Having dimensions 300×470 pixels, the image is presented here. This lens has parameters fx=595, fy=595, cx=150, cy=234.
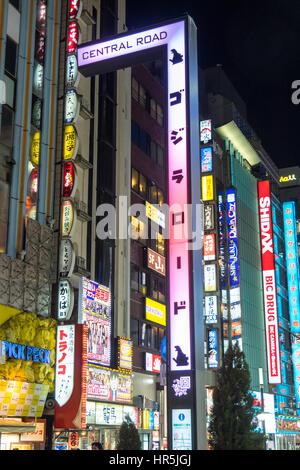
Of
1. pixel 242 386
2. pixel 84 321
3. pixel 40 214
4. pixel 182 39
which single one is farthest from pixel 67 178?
pixel 242 386

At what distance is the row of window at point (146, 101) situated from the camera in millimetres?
43031

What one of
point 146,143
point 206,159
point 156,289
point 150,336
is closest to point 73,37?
point 146,143

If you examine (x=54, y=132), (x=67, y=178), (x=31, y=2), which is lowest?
(x=67, y=178)

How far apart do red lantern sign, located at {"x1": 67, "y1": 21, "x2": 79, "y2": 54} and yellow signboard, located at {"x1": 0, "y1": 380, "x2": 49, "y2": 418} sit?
53.5 feet

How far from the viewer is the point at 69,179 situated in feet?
92.0

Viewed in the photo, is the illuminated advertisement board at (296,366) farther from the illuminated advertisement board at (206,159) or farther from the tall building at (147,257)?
the illuminated advertisement board at (206,159)

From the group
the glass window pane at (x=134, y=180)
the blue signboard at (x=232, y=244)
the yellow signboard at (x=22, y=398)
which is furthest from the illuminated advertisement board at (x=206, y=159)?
the yellow signboard at (x=22, y=398)

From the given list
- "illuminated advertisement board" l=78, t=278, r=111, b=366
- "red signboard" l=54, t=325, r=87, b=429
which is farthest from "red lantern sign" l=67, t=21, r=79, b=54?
"red signboard" l=54, t=325, r=87, b=429

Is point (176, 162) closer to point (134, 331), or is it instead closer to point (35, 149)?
point (35, 149)

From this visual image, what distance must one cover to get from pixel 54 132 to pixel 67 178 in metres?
2.53

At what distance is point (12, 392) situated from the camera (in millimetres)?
22578

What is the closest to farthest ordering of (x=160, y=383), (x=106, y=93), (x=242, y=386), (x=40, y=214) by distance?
(x=242, y=386) → (x=40, y=214) → (x=106, y=93) → (x=160, y=383)

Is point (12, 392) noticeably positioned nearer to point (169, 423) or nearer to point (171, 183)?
point (169, 423)

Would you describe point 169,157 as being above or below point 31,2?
below
